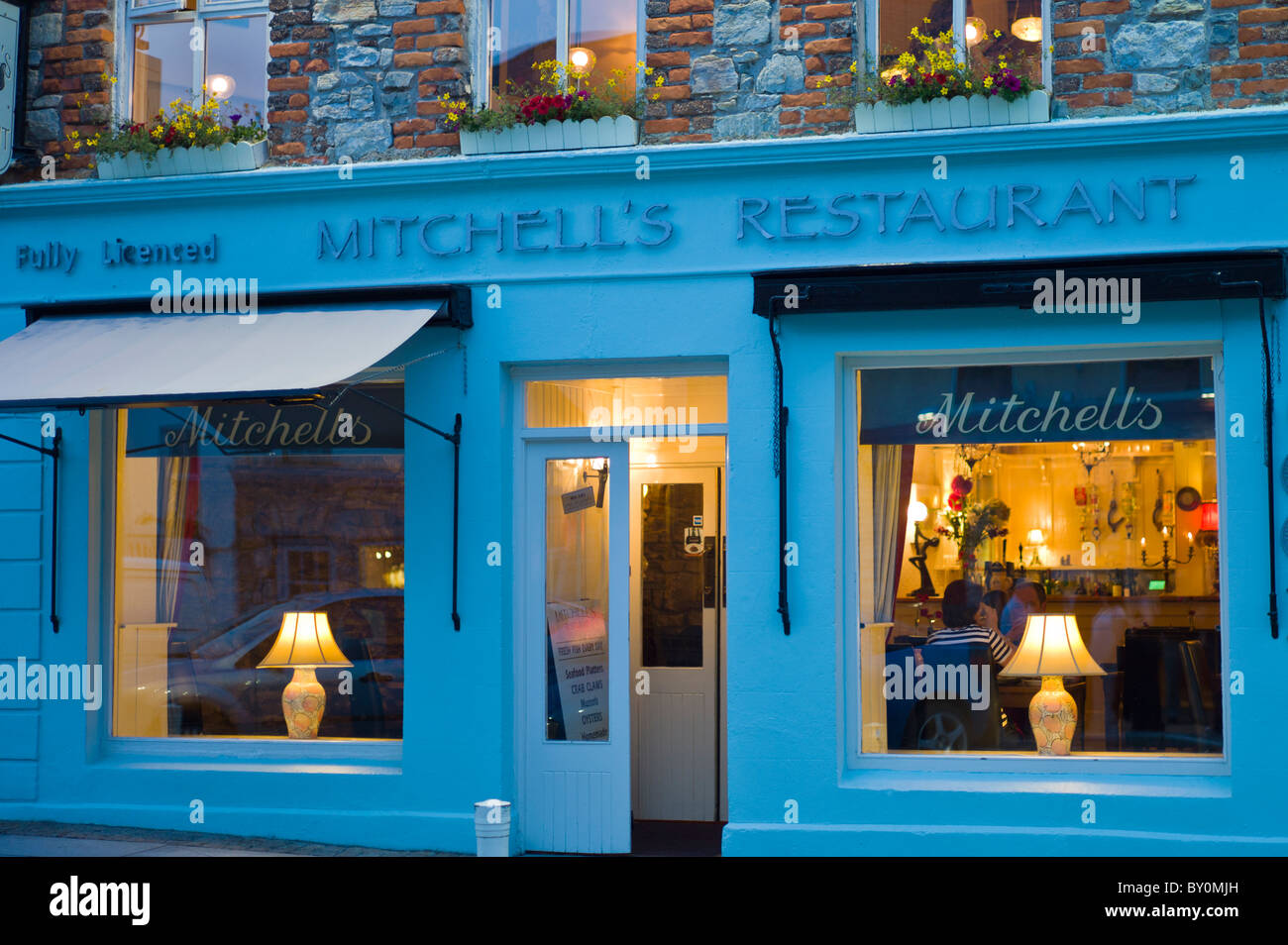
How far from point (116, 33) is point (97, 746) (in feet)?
15.2

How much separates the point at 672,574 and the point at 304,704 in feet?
8.22

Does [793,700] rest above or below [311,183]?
below

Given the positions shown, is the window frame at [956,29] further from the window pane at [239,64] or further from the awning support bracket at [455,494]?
the window pane at [239,64]

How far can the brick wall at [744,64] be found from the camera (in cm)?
790

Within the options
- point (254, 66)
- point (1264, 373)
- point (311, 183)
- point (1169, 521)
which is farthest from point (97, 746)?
point (1264, 373)

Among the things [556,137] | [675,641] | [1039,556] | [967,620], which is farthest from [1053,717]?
[556,137]

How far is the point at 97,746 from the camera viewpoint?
875 cm

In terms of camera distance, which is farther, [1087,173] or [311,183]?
[311,183]

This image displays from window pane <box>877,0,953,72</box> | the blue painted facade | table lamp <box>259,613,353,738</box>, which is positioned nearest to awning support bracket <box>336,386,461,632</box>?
the blue painted facade

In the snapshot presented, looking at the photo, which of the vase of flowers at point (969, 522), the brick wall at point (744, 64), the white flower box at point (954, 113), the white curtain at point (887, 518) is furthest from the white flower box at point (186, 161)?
the vase of flowers at point (969, 522)

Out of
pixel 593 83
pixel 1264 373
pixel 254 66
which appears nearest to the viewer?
pixel 1264 373

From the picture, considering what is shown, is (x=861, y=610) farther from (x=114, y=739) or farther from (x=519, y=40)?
(x=114, y=739)

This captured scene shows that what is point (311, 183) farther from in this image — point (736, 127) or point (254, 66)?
point (736, 127)

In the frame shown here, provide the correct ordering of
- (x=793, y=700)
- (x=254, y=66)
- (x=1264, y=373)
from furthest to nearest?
(x=254, y=66)
(x=793, y=700)
(x=1264, y=373)
